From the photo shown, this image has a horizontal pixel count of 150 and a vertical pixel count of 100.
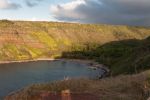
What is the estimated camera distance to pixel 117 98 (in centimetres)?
2561

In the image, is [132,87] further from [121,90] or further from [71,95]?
[71,95]

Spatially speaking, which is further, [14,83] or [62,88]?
[14,83]

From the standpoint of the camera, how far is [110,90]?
26.9 m

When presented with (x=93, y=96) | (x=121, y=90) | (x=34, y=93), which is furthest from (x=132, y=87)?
(x=34, y=93)

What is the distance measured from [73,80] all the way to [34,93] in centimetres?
333

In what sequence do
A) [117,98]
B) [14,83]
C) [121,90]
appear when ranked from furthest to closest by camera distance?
[14,83]
[121,90]
[117,98]

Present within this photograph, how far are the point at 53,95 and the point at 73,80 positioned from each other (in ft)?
7.90

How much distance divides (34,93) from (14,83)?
93291 mm

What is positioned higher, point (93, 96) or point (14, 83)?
point (93, 96)

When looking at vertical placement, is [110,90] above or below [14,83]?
above

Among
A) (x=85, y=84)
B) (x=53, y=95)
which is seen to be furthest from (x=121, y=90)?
(x=53, y=95)

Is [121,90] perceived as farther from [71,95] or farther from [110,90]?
[71,95]

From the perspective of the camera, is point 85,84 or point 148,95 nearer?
point 148,95

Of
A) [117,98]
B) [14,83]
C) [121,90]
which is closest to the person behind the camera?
[117,98]
